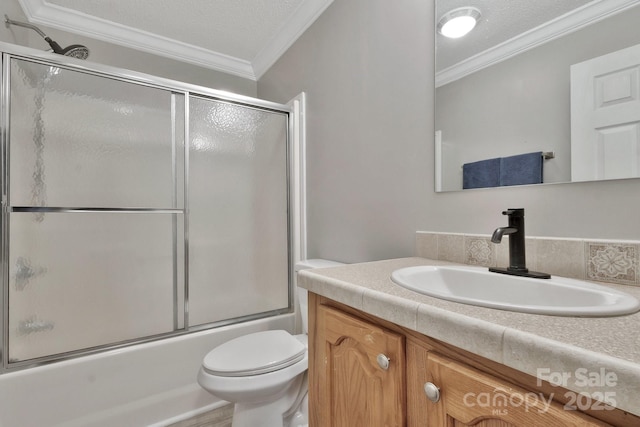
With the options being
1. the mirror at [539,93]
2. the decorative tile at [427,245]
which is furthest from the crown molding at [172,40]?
the decorative tile at [427,245]

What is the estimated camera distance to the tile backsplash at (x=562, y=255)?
26.8 inches

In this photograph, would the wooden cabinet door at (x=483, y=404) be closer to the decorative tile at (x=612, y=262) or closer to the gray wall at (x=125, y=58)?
the decorative tile at (x=612, y=262)

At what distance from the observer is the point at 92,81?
4.80 feet

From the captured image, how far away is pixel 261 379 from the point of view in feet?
3.83

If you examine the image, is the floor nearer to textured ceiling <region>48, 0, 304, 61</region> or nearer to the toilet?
the toilet

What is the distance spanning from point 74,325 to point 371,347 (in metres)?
1.55

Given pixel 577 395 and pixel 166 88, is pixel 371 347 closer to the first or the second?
Answer: pixel 577 395

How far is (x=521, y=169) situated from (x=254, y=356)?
1231mm

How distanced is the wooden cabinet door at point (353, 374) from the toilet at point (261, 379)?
0.40 meters

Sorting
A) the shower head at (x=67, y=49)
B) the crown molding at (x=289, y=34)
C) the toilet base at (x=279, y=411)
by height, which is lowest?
the toilet base at (x=279, y=411)

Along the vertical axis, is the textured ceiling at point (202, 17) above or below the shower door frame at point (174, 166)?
above

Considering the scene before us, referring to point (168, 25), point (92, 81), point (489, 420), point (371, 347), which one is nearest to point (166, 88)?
point (92, 81)

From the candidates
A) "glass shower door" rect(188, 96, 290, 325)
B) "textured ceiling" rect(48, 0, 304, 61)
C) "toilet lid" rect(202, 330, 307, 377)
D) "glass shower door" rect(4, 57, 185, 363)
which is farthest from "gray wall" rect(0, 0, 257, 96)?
"toilet lid" rect(202, 330, 307, 377)

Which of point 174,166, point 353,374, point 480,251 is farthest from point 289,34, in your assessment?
point 353,374
